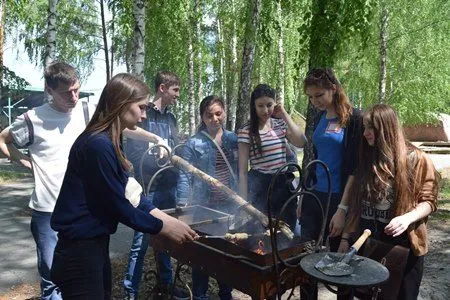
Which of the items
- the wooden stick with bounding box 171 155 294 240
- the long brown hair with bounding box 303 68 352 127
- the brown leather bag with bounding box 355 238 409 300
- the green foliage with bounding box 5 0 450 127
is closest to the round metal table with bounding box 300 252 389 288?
the brown leather bag with bounding box 355 238 409 300

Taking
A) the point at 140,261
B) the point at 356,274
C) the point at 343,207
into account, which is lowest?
the point at 140,261

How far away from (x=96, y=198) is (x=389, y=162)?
66.5 inches

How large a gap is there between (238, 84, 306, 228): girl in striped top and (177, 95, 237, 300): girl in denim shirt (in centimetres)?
22

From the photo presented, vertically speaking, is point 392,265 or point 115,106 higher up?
point 115,106

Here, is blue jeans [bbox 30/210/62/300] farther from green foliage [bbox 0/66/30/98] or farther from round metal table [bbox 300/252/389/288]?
green foliage [bbox 0/66/30/98]

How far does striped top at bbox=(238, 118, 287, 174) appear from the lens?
11.3 ft

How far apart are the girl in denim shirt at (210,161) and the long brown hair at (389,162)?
1.36 m

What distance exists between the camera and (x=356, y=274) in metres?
2.06

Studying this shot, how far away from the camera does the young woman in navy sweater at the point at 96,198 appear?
2.01 meters

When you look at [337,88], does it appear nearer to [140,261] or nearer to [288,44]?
[140,261]

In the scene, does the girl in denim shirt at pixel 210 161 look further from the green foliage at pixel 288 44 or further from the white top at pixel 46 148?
the green foliage at pixel 288 44

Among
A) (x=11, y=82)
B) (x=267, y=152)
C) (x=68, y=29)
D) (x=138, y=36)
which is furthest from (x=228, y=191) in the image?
(x=68, y=29)

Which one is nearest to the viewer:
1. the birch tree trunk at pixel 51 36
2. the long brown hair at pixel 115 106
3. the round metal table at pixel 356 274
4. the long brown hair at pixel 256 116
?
the round metal table at pixel 356 274

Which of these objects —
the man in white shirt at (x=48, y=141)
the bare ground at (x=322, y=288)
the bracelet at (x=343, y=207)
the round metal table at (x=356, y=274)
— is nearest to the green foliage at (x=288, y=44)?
the bare ground at (x=322, y=288)
